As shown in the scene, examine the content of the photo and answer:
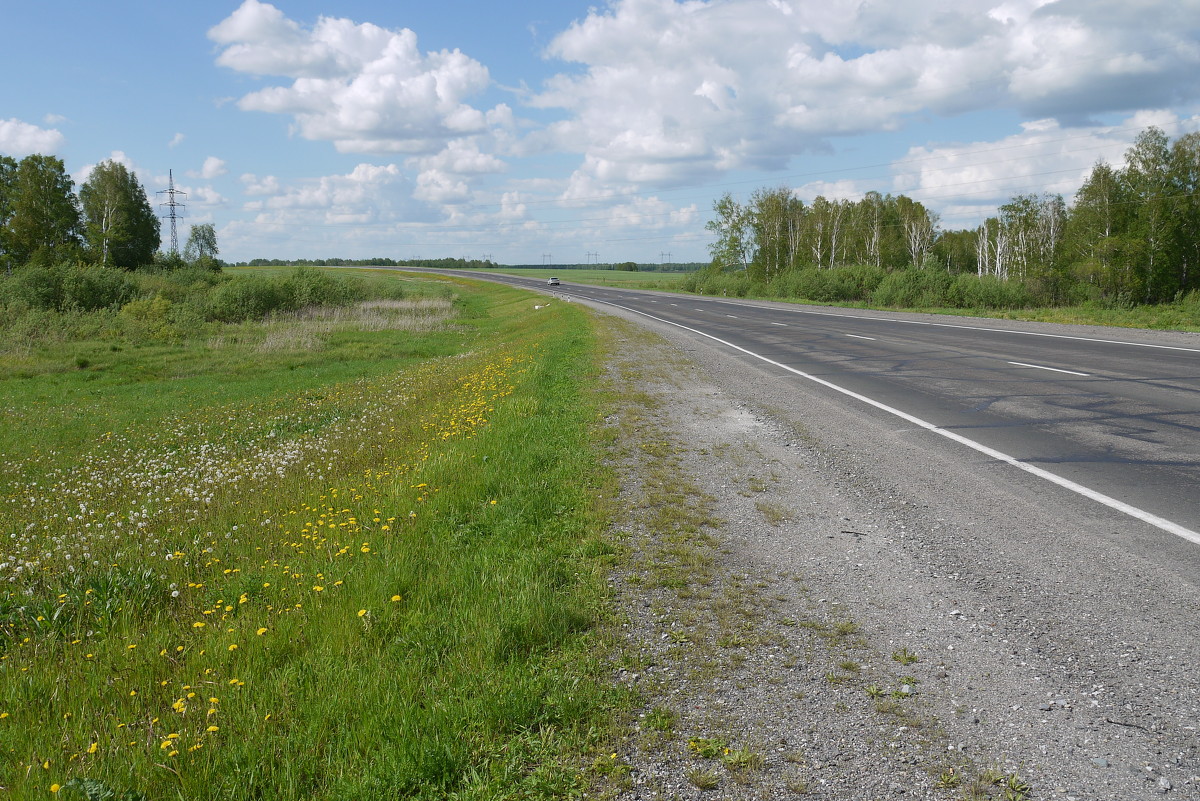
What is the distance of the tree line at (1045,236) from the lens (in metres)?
43.4

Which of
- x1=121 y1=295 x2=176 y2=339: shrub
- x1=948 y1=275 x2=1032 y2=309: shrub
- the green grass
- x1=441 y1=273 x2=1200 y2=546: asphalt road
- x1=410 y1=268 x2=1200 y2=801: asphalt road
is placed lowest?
the green grass

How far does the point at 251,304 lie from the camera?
45719 mm

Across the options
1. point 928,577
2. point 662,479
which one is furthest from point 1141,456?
point 662,479

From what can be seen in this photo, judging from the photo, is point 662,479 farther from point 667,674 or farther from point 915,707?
point 915,707

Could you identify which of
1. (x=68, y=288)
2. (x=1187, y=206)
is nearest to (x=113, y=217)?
(x=68, y=288)

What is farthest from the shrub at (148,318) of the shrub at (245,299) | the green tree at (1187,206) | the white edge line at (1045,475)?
the green tree at (1187,206)

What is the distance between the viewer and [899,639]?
3.88 metres

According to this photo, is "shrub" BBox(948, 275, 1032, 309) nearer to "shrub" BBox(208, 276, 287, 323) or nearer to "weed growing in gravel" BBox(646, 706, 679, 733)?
"weed growing in gravel" BBox(646, 706, 679, 733)

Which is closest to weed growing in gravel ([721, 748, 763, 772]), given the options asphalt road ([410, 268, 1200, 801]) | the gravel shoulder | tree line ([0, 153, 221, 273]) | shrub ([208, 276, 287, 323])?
the gravel shoulder

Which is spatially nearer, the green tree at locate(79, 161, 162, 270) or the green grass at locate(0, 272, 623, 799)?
the green grass at locate(0, 272, 623, 799)

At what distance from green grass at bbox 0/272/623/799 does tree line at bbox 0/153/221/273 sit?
55605mm

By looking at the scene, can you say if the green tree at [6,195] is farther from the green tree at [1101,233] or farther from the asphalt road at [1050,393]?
the green tree at [1101,233]

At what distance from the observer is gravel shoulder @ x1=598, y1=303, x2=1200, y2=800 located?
9.48ft

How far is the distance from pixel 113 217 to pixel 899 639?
73804 mm
